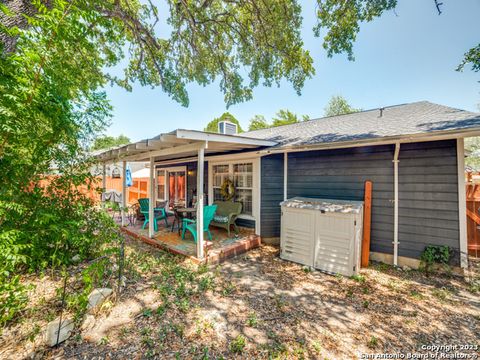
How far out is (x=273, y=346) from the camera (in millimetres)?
2328

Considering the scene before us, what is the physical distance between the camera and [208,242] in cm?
516

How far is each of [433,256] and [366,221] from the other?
48.7 inches

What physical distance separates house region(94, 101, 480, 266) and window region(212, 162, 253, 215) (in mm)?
32

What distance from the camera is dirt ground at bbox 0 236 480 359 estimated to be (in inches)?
89.0

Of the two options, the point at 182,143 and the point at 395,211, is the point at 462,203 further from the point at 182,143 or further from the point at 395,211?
the point at 182,143

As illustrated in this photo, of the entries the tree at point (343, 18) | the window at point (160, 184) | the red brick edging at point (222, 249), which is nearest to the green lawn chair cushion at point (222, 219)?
the red brick edging at point (222, 249)

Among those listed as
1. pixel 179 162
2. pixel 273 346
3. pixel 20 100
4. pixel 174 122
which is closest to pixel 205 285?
pixel 273 346

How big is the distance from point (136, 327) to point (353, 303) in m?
3.10

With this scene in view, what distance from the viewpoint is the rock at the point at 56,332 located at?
7.29 feet

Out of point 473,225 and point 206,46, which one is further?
point 206,46

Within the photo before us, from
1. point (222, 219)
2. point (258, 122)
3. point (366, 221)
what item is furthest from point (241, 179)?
point (258, 122)

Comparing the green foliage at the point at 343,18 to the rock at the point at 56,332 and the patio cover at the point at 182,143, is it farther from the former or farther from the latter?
the rock at the point at 56,332

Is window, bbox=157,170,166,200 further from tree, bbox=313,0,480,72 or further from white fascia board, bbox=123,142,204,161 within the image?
tree, bbox=313,0,480,72

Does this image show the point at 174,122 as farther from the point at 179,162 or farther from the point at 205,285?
the point at 205,285
